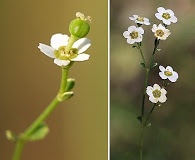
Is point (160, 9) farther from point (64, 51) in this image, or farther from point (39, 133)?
point (39, 133)

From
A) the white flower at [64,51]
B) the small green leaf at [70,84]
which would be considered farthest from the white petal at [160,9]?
the small green leaf at [70,84]

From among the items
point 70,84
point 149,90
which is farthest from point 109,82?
point 70,84

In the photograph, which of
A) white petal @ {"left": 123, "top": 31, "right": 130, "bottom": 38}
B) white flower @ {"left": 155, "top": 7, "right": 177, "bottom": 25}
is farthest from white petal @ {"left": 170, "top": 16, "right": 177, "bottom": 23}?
white petal @ {"left": 123, "top": 31, "right": 130, "bottom": 38}

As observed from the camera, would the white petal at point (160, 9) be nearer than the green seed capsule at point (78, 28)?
No

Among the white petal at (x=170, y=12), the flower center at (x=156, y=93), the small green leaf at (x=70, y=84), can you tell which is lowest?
the flower center at (x=156, y=93)

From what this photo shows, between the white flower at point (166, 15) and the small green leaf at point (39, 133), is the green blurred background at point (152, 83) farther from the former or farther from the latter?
the small green leaf at point (39, 133)

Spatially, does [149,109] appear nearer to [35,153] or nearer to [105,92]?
[105,92]

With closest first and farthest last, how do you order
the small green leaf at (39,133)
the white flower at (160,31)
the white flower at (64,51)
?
the small green leaf at (39,133) → the white flower at (64,51) → the white flower at (160,31)

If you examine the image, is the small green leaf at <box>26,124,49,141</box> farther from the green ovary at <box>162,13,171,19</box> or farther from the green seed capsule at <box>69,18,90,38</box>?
the green ovary at <box>162,13,171,19</box>
